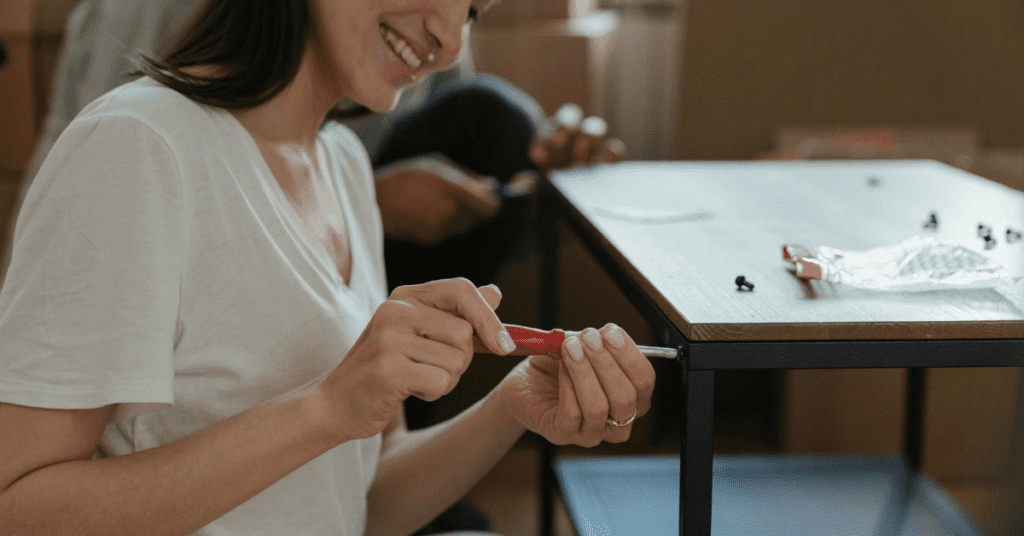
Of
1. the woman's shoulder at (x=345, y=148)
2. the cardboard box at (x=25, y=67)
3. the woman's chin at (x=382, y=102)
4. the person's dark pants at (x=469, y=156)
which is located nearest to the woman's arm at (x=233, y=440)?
the woman's chin at (x=382, y=102)

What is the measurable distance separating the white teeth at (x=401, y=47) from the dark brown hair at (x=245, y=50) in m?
0.06

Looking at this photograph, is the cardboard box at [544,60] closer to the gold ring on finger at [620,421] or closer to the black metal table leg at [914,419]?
the black metal table leg at [914,419]

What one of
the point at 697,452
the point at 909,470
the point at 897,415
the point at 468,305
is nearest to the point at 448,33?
the point at 468,305

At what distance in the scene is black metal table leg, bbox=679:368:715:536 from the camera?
0.54m

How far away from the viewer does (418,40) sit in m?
0.71

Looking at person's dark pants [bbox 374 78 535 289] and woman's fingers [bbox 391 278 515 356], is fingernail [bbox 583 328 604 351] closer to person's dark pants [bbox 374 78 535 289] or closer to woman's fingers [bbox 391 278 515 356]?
woman's fingers [bbox 391 278 515 356]

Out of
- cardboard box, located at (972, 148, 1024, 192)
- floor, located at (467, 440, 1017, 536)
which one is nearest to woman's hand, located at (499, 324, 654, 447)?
floor, located at (467, 440, 1017, 536)

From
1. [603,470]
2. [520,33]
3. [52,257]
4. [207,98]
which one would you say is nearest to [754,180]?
[603,470]

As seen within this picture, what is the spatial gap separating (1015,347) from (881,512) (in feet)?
1.37

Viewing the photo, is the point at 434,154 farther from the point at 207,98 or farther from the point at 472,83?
the point at 207,98

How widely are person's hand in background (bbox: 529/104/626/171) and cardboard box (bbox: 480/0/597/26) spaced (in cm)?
101

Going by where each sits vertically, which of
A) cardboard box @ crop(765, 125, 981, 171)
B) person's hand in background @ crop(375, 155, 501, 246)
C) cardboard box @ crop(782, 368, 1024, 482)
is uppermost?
person's hand in background @ crop(375, 155, 501, 246)

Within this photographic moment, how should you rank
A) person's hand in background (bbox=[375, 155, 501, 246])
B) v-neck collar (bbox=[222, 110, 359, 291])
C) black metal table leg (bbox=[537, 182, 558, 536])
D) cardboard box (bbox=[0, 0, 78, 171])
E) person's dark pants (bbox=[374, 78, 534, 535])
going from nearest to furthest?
1. v-neck collar (bbox=[222, 110, 359, 291])
2. black metal table leg (bbox=[537, 182, 558, 536])
3. person's hand in background (bbox=[375, 155, 501, 246])
4. person's dark pants (bbox=[374, 78, 534, 535])
5. cardboard box (bbox=[0, 0, 78, 171])

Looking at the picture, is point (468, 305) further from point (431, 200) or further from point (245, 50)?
point (431, 200)
